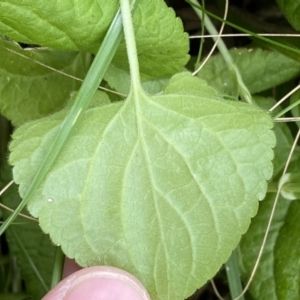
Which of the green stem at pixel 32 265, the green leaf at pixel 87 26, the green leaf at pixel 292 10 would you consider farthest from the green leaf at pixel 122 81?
the green stem at pixel 32 265

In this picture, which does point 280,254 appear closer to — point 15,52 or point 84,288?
point 84,288

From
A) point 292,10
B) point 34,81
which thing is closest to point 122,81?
point 34,81

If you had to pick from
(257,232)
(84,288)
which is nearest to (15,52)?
(84,288)

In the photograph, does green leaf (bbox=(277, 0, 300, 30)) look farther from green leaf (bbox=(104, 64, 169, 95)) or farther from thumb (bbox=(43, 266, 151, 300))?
thumb (bbox=(43, 266, 151, 300))

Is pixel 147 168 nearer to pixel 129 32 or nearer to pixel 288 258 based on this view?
pixel 129 32

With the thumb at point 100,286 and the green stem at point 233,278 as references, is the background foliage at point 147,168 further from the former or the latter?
the green stem at point 233,278

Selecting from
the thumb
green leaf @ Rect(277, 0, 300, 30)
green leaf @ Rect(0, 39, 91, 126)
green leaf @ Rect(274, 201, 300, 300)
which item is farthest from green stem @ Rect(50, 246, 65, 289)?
green leaf @ Rect(277, 0, 300, 30)
